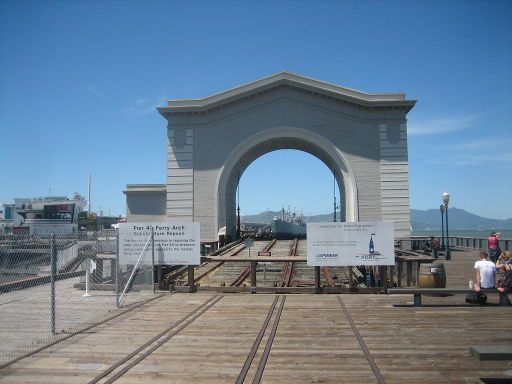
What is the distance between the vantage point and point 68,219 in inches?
3526

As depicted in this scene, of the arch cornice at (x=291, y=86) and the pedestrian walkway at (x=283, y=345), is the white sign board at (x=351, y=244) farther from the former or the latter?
the arch cornice at (x=291, y=86)

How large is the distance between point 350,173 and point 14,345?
29427mm

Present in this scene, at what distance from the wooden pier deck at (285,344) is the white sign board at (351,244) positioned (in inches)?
58.8

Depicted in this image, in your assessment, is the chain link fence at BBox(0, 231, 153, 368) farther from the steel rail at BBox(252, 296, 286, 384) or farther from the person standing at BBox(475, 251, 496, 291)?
the person standing at BBox(475, 251, 496, 291)

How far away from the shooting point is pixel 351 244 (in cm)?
1361

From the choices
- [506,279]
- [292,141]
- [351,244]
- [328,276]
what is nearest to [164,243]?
[351,244]

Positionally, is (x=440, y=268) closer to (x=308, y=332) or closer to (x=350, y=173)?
(x=308, y=332)

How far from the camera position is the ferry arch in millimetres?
35162

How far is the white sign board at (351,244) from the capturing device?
44.4 feet

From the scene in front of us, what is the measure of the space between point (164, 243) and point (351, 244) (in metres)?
5.47

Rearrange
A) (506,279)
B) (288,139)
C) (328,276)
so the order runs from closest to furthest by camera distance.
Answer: (506,279) → (328,276) → (288,139)

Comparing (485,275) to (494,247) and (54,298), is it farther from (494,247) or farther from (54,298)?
(494,247)

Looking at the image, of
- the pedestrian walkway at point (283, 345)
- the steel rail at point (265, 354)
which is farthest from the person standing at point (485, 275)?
the steel rail at point (265, 354)

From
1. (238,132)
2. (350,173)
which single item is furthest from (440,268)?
(238,132)
